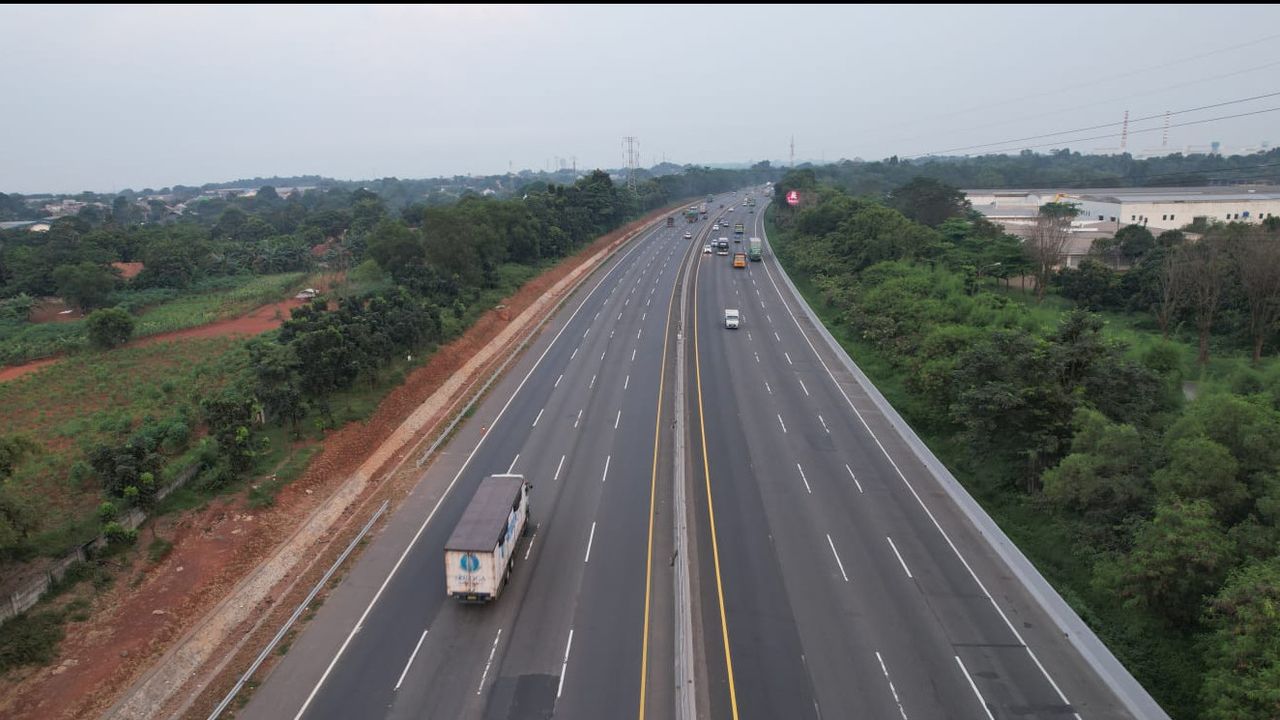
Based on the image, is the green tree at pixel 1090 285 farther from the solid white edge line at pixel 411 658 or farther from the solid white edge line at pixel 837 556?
the solid white edge line at pixel 411 658

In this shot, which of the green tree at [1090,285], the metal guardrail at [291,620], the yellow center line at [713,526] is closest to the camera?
the metal guardrail at [291,620]

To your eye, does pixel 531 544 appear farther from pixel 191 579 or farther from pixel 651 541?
pixel 191 579

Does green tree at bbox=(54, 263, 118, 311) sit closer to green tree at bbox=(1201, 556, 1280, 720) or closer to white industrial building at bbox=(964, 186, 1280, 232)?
green tree at bbox=(1201, 556, 1280, 720)

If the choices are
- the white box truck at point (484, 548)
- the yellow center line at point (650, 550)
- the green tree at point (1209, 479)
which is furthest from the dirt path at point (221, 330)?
the green tree at point (1209, 479)

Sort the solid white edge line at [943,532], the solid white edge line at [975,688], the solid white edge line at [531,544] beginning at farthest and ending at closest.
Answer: the solid white edge line at [531,544], the solid white edge line at [943,532], the solid white edge line at [975,688]

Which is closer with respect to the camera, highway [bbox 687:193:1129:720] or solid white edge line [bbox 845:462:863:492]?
highway [bbox 687:193:1129:720]

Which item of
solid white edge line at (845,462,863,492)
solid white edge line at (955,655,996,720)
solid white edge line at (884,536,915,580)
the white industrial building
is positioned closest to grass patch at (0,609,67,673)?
solid white edge line at (955,655,996,720)
